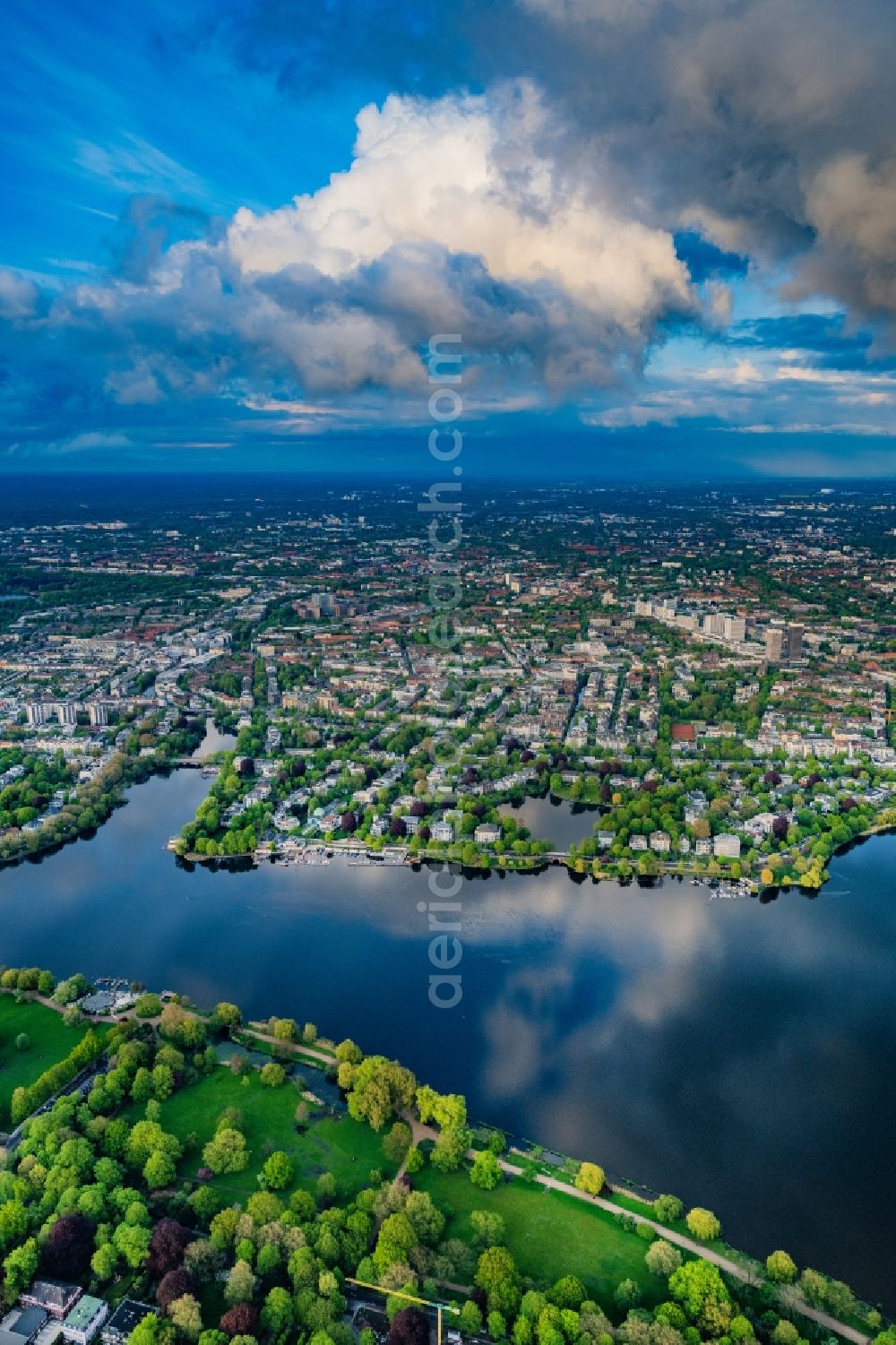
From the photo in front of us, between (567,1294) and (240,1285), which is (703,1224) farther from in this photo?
(240,1285)

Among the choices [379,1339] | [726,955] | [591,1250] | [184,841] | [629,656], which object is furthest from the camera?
[629,656]

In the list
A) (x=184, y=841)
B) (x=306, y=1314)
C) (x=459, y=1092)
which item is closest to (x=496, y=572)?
(x=184, y=841)

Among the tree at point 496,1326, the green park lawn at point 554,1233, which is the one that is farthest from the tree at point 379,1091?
the tree at point 496,1326

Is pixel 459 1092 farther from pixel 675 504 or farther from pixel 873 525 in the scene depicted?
pixel 675 504

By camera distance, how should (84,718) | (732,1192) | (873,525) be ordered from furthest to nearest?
(873,525), (84,718), (732,1192)

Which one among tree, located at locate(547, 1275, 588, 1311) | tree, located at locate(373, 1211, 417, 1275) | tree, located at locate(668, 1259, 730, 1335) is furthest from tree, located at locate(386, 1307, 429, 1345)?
tree, located at locate(668, 1259, 730, 1335)

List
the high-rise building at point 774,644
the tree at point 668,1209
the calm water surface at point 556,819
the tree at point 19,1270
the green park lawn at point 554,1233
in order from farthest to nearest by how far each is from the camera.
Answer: the high-rise building at point 774,644 → the calm water surface at point 556,819 → the tree at point 668,1209 → the green park lawn at point 554,1233 → the tree at point 19,1270

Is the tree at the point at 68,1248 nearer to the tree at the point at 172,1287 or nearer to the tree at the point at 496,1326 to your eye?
the tree at the point at 172,1287
